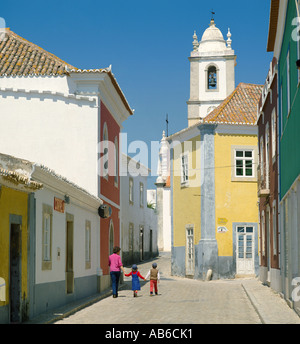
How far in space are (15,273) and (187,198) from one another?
20790 millimetres

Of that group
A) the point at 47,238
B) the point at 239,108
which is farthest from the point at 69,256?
the point at 239,108

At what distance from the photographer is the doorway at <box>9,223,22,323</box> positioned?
12.8 metres

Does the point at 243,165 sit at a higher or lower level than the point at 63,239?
higher

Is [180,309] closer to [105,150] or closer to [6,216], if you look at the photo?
[6,216]

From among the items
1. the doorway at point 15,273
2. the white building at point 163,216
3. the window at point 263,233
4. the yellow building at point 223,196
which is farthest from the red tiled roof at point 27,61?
the white building at point 163,216

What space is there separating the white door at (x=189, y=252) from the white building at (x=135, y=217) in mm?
4975

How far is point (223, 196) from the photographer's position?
1241 inches

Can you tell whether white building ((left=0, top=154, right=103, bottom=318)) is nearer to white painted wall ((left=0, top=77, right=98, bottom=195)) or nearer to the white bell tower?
white painted wall ((left=0, top=77, right=98, bottom=195))

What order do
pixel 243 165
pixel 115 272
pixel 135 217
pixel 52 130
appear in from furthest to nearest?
pixel 135 217
pixel 243 165
pixel 52 130
pixel 115 272

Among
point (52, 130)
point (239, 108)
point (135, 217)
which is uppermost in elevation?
point (239, 108)

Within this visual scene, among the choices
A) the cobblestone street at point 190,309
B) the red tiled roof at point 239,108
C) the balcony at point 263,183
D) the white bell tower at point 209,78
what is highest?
the white bell tower at point 209,78

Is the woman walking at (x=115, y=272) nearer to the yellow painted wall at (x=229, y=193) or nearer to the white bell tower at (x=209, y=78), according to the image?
the yellow painted wall at (x=229, y=193)

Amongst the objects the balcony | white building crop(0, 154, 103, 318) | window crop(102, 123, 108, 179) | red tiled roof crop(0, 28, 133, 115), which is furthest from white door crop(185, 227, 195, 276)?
white building crop(0, 154, 103, 318)

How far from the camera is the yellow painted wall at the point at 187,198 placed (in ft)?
106
